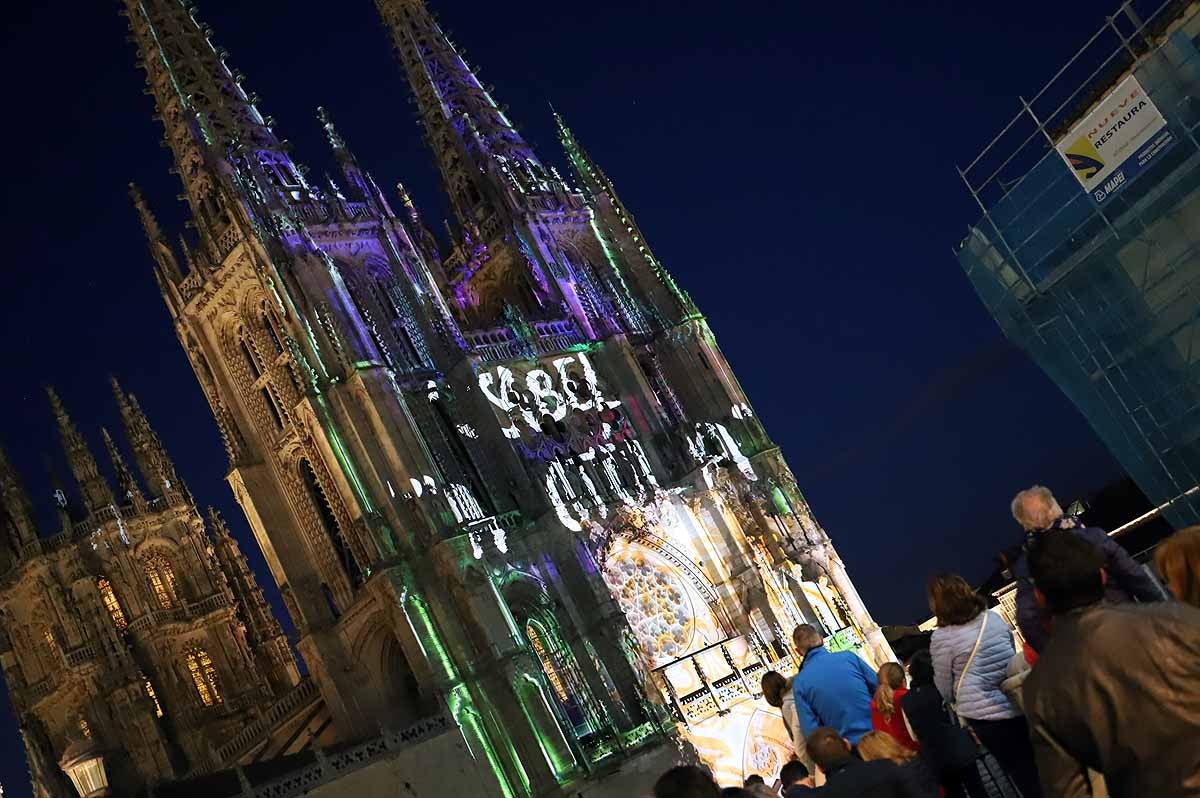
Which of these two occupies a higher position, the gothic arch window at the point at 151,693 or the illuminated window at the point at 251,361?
→ the illuminated window at the point at 251,361

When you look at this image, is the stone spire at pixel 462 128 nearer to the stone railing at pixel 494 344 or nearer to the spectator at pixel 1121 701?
the stone railing at pixel 494 344

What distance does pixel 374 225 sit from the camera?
40875 mm

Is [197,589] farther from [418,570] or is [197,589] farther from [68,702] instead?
[418,570]

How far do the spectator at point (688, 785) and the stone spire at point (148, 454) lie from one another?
152 ft

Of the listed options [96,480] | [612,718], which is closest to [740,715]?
[612,718]

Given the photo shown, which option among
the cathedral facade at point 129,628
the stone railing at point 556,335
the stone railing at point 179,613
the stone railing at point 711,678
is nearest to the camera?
the stone railing at point 711,678

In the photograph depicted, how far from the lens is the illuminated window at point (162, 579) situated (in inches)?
1838

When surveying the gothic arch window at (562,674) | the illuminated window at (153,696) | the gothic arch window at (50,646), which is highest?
the gothic arch window at (50,646)

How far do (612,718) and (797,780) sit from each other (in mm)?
23884

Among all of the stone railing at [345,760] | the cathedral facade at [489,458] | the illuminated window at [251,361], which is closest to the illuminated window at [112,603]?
the cathedral facade at [489,458]

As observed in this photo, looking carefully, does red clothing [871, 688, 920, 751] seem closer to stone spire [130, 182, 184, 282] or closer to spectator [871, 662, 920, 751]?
spectator [871, 662, 920, 751]

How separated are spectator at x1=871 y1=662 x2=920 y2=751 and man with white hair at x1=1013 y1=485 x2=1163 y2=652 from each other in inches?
64.2

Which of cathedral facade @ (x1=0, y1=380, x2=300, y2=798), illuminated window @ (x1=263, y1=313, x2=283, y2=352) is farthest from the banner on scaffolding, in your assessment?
cathedral facade @ (x1=0, y1=380, x2=300, y2=798)

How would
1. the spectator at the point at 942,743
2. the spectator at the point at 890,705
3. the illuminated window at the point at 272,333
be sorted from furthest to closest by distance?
the illuminated window at the point at 272,333, the spectator at the point at 890,705, the spectator at the point at 942,743
